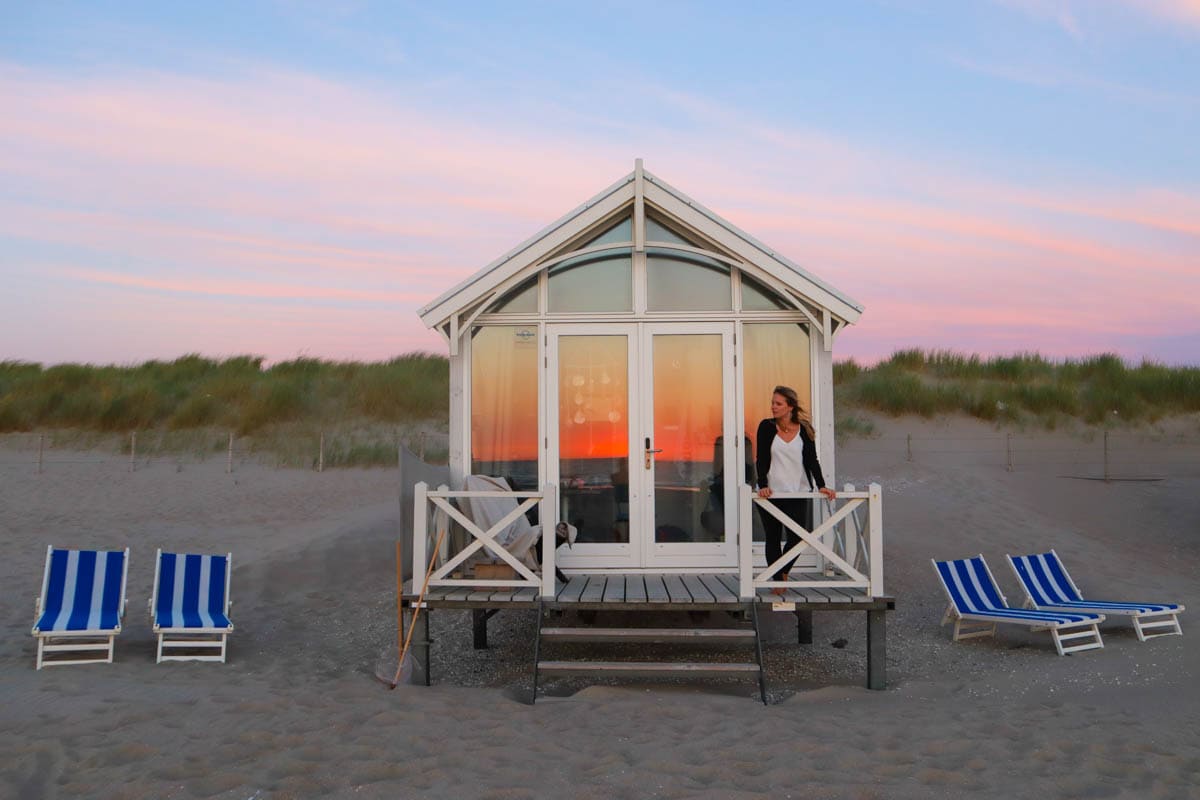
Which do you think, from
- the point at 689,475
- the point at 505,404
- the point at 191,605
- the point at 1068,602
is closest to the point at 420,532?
the point at 505,404

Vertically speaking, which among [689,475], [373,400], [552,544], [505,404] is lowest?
[552,544]

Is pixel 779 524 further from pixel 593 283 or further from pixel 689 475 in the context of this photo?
pixel 593 283

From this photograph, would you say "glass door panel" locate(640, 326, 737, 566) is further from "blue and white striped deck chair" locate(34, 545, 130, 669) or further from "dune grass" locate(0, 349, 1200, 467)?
"dune grass" locate(0, 349, 1200, 467)

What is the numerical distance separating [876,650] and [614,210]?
A: 4220 mm

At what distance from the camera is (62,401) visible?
21297 mm

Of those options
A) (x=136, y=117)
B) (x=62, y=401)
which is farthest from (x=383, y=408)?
(x=136, y=117)

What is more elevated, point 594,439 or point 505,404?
point 505,404

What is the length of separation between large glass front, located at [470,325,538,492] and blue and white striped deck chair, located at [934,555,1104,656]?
160 inches

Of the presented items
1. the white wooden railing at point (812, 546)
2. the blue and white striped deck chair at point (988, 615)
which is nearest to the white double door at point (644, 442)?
the white wooden railing at point (812, 546)

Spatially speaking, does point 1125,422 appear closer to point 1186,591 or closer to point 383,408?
point 1186,591

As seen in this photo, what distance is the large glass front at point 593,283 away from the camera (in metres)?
8.40

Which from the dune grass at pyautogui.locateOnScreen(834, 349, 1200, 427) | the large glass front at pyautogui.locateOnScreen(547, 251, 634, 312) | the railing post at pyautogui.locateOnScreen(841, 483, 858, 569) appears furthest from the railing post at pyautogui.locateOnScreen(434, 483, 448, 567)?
the dune grass at pyautogui.locateOnScreen(834, 349, 1200, 427)

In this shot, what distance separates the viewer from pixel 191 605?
837 cm

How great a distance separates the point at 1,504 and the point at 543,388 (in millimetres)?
11999
